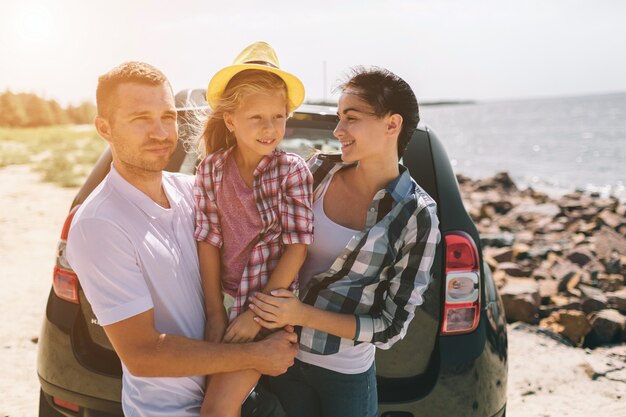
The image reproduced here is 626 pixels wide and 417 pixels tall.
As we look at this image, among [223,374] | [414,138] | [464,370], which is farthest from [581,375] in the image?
[223,374]

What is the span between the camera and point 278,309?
178 centimetres

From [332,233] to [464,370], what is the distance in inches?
37.3

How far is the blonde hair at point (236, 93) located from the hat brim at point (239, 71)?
0.05ft

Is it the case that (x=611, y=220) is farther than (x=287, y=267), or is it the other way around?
(x=611, y=220)

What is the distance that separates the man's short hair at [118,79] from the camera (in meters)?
1.68

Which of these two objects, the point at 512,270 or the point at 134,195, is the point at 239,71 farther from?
the point at 512,270

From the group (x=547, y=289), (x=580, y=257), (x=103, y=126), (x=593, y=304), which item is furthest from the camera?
(x=580, y=257)

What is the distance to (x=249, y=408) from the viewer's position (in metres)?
1.84

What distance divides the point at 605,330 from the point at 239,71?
4804 mm

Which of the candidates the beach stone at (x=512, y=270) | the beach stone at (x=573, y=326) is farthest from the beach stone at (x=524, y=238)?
the beach stone at (x=573, y=326)

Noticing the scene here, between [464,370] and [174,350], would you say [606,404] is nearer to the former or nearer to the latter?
[464,370]

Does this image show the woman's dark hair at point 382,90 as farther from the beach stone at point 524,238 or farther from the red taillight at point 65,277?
the beach stone at point 524,238

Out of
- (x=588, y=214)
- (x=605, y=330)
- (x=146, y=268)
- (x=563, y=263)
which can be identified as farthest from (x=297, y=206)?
(x=588, y=214)

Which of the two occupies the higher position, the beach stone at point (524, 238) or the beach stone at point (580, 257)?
the beach stone at point (580, 257)
